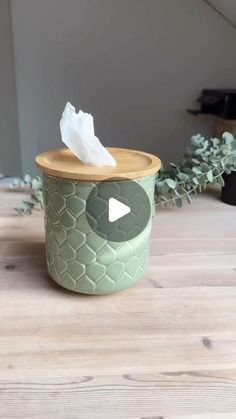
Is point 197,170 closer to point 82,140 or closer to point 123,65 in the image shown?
point 82,140

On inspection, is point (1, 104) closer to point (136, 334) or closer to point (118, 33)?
point (118, 33)

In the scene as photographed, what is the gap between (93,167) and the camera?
0.45m

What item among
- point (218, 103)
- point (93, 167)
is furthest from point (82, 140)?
point (218, 103)

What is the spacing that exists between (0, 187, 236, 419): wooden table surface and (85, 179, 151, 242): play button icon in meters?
0.09

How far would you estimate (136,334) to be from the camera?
1.38 feet

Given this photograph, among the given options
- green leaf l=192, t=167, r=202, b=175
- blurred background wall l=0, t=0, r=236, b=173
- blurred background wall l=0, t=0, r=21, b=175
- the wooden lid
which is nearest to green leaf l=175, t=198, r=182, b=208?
green leaf l=192, t=167, r=202, b=175

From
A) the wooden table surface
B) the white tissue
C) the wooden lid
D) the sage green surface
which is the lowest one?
the wooden table surface

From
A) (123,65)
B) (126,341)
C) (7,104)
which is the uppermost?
(123,65)

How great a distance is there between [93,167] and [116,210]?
0.19ft

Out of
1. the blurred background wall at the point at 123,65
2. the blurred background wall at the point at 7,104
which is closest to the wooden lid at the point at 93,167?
the blurred background wall at the point at 123,65

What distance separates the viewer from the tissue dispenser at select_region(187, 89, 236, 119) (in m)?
1.49

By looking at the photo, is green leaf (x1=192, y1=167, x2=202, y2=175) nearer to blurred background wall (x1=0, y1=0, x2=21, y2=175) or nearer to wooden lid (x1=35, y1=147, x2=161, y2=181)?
wooden lid (x1=35, y1=147, x2=161, y2=181)

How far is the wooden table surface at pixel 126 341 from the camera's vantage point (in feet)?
1.12

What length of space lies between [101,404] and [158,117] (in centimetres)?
167
